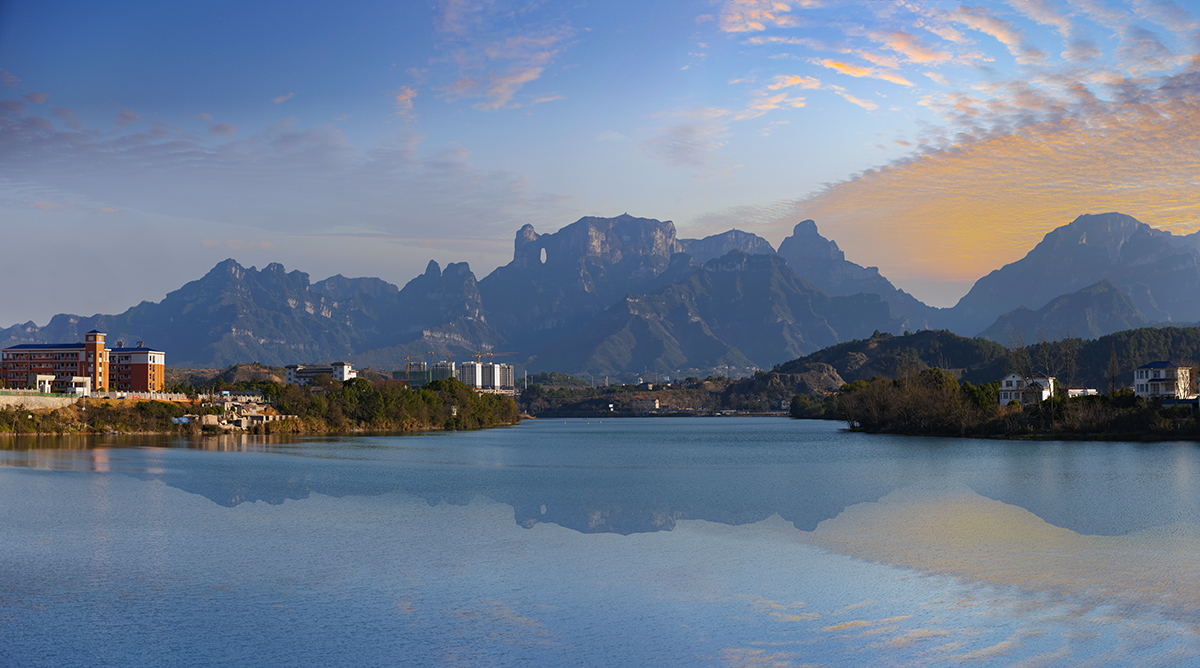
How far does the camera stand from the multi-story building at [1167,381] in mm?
81125

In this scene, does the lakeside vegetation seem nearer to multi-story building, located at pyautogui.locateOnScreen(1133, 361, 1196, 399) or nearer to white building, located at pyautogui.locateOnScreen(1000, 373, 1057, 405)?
white building, located at pyautogui.locateOnScreen(1000, 373, 1057, 405)

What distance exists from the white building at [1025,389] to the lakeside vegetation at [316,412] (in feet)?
231

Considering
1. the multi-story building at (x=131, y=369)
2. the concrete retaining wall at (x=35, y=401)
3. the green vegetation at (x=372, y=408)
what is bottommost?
the green vegetation at (x=372, y=408)

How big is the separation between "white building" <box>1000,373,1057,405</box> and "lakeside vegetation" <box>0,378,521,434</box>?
70.4 m

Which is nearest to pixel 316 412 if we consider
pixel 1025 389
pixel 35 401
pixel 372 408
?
pixel 372 408

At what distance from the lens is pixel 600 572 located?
17344 mm

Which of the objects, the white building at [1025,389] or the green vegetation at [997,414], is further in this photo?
the white building at [1025,389]

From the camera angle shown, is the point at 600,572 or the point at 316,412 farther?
the point at 316,412

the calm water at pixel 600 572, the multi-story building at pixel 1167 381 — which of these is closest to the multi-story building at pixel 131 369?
the calm water at pixel 600 572

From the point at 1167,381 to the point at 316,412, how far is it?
296 feet

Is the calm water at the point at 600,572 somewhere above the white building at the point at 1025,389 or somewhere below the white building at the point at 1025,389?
below

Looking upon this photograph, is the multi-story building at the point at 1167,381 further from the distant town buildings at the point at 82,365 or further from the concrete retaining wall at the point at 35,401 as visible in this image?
the distant town buildings at the point at 82,365

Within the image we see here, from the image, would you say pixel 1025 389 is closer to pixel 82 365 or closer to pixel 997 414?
pixel 997 414

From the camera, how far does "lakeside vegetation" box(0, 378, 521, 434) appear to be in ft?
255
